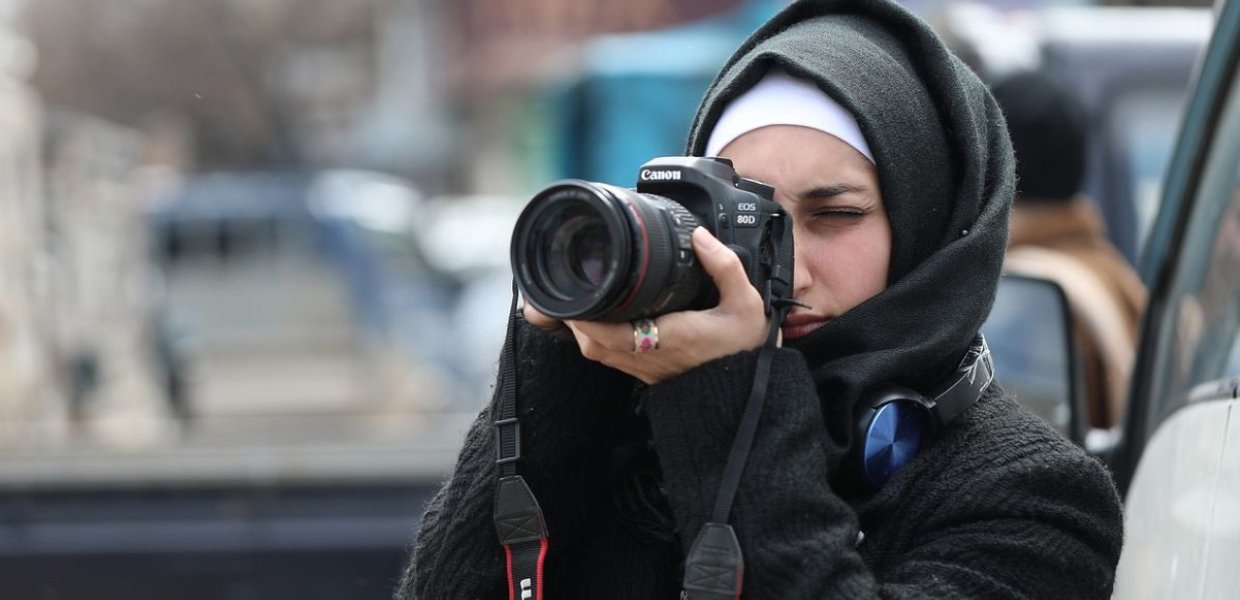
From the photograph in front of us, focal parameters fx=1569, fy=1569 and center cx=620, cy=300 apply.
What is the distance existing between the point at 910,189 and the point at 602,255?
37cm

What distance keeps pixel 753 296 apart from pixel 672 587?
342 mm

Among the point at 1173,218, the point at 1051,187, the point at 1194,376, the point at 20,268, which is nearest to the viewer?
the point at 1194,376

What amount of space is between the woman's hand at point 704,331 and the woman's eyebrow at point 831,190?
15 centimetres

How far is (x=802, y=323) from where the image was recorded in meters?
1.65

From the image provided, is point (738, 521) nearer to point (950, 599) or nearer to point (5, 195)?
point (950, 599)

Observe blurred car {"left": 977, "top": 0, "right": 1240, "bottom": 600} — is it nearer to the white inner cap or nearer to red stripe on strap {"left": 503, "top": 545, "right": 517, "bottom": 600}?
the white inner cap

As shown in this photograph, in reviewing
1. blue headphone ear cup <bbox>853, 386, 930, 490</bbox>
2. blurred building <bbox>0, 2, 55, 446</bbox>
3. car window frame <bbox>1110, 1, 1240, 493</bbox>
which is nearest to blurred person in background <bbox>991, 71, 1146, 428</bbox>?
car window frame <bbox>1110, 1, 1240, 493</bbox>

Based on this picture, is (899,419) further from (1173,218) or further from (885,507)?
(1173,218)

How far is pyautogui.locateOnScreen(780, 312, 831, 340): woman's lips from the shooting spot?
64.6 inches

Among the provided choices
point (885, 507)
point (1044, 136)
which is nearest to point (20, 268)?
point (1044, 136)

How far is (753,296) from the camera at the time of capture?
4.97ft

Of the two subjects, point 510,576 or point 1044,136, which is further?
point 1044,136

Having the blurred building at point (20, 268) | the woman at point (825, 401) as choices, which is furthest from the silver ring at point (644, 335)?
the blurred building at point (20, 268)

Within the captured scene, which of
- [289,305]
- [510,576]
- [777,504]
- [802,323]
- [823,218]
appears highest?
[823,218]
